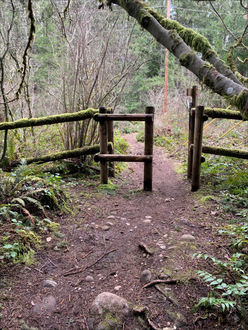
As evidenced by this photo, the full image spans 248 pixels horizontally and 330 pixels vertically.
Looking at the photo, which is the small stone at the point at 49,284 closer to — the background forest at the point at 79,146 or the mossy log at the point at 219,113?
the background forest at the point at 79,146

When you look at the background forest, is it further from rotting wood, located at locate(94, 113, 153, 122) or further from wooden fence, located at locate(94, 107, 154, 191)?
rotting wood, located at locate(94, 113, 153, 122)

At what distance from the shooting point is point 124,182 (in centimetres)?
557

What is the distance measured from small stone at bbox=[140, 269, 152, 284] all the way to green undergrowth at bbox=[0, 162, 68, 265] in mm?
1099

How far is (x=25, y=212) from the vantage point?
9.87 ft

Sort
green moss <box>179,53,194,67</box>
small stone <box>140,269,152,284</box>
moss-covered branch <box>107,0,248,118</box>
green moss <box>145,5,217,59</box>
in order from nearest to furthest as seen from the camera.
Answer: moss-covered branch <box>107,0,248,118</box>
green moss <box>179,53,194,67</box>
green moss <box>145,5,217,59</box>
small stone <box>140,269,152,284</box>

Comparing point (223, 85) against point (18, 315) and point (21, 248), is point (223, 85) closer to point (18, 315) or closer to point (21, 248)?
point (18, 315)

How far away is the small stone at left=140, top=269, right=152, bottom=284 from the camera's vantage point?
7.77ft

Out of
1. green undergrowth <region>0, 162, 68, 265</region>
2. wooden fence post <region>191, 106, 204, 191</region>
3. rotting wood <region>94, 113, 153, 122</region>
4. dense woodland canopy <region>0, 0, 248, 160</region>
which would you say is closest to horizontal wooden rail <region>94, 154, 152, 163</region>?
rotting wood <region>94, 113, 153, 122</region>

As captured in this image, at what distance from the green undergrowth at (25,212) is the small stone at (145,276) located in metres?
1.10

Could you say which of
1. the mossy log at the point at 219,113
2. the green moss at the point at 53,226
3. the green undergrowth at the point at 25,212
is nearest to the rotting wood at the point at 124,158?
the green undergrowth at the point at 25,212

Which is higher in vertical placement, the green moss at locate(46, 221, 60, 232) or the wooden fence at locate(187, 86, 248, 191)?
the wooden fence at locate(187, 86, 248, 191)

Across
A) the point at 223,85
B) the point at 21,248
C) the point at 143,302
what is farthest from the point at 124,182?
the point at 223,85

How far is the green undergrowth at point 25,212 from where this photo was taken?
2.59 metres

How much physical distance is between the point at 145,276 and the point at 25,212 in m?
1.55
